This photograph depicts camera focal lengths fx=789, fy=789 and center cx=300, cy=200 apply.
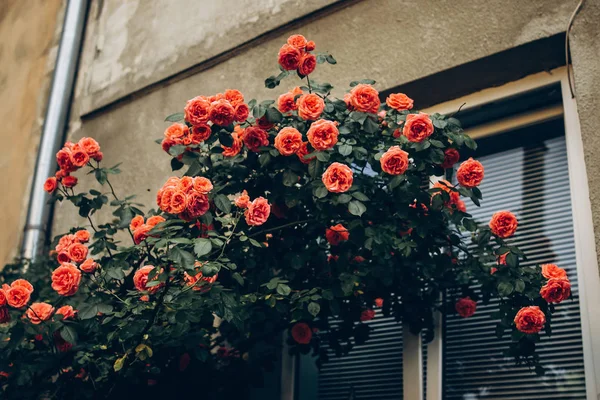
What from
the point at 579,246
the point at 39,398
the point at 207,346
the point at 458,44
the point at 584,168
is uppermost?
the point at 458,44

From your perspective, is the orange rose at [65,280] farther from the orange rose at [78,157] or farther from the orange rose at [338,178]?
the orange rose at [338,178]

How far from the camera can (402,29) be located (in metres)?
4.00

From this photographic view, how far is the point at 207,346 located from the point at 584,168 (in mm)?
1850

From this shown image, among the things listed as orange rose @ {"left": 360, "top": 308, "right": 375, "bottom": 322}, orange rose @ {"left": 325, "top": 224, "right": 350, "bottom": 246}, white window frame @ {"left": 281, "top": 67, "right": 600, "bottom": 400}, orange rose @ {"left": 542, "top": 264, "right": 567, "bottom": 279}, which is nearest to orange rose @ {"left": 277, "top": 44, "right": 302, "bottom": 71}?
orange rose @ {"left": 325, "top": 224, "right": 350, "bottom": 246}

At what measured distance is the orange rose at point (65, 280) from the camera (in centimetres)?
317

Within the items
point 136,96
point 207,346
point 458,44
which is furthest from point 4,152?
point 458,44

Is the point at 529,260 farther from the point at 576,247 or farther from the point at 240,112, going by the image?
the point at 240,112

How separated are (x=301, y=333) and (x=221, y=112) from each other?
3.49 ft

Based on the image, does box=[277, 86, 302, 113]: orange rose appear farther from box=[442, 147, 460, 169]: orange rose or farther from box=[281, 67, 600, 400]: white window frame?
box=[281, 67, 600, 400]: white window frame

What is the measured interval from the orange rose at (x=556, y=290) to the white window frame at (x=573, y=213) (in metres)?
0.29

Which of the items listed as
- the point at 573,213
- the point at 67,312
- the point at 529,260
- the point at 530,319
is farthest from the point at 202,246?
the point at 573,213

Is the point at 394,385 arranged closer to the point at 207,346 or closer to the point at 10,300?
the point at 207,346

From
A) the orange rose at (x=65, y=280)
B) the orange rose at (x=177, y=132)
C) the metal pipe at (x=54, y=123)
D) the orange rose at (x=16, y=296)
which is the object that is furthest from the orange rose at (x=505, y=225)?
the metal pipe at (x=54, y=123)

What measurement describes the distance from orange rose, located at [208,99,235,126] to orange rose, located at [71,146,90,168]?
790mm
